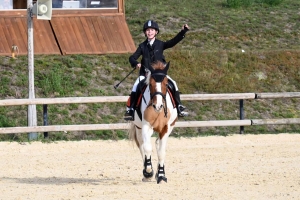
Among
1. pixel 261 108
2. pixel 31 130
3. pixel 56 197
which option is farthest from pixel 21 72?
pixel 56 197

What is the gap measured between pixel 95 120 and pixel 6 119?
202 centimetres

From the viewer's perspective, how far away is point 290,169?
43.2 ft

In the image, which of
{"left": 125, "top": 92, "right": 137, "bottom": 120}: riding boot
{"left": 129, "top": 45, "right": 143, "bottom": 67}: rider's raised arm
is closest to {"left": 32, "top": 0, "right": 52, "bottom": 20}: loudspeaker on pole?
{"left": 129, "top": 45, "right": 143, "bottom": 67}: rider's raised arm

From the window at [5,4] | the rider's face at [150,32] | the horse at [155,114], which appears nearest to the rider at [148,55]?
the rider's face at [150,32]

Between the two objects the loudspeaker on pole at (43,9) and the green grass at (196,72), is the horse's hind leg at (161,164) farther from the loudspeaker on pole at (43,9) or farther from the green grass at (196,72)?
the green grass at (196,72)

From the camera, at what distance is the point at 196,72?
20.7 metres

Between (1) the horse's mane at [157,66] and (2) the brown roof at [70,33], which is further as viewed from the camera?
(2) the brown roof at [70,33]

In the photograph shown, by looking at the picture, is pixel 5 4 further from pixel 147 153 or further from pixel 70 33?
pixel 147 153

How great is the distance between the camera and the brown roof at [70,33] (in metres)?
20.5

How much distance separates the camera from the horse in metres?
11.2

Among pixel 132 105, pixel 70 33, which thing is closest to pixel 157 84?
pixel 132 105

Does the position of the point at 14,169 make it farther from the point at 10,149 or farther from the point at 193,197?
the point at 193,197

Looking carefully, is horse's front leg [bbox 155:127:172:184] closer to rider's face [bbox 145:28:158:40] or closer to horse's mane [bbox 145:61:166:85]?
horse's mane [bbox 145:61:166:85]

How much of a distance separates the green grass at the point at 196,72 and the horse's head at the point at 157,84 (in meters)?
6.30
